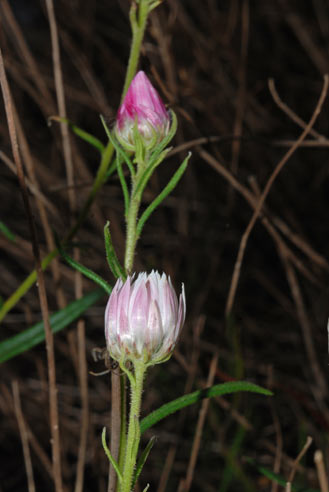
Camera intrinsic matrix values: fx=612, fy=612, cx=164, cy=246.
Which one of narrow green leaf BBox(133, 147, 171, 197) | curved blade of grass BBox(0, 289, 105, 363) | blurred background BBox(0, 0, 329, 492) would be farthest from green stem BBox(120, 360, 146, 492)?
blurred background BBox(0, 0, 329, 492)

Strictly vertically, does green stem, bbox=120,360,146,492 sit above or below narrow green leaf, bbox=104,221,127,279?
below

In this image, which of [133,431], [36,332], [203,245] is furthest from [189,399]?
[203,245]

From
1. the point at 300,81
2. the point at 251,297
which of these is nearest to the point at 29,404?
the point at 251,297

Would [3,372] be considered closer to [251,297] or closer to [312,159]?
[251,297]

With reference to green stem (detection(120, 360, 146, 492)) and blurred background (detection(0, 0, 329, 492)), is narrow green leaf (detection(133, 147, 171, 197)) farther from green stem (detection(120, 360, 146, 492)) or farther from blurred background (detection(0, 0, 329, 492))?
blurred background (detection(0, 0, 329, 492))

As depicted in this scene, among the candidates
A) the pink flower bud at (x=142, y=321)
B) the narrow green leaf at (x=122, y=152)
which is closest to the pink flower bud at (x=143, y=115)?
the narrow green leaf at (x=122, y=152)

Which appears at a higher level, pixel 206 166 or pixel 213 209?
pixel 206 166
